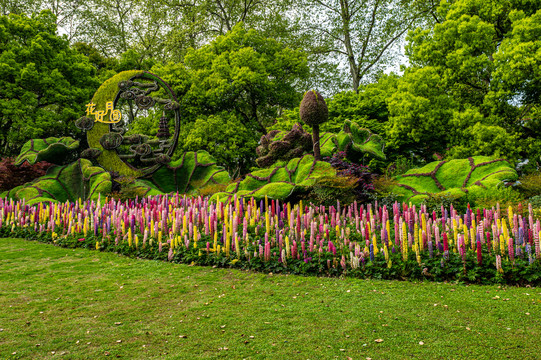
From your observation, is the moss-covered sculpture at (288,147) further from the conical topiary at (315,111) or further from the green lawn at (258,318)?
the green lawn at (258,318)

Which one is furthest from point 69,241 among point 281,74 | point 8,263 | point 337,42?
point 337,42

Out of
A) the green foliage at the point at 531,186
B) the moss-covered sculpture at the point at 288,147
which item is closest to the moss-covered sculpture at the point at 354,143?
the moss-covered sculpture at the point at 288,147

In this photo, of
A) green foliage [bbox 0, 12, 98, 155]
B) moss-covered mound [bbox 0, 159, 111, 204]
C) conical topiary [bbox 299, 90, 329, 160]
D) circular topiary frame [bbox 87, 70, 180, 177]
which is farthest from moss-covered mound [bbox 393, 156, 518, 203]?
green foliage [bbox 0, 12, 98, 155]

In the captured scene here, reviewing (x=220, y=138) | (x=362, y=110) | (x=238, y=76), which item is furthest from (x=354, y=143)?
(x=238, y=76)

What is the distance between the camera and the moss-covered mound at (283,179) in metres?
6.64

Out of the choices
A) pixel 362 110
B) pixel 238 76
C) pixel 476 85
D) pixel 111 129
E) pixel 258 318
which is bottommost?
pixel 258 318

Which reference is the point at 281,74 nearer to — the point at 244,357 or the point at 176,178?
the point at 176,178

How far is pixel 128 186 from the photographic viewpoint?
1009 cm

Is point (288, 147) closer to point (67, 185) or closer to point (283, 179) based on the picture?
point (283, 179)

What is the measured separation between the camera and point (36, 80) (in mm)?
16281

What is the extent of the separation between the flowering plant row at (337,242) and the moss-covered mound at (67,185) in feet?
8.30

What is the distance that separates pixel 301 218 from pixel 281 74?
13.2 metres

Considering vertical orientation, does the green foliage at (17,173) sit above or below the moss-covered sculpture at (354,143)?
below

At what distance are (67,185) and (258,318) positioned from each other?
9216 mm
